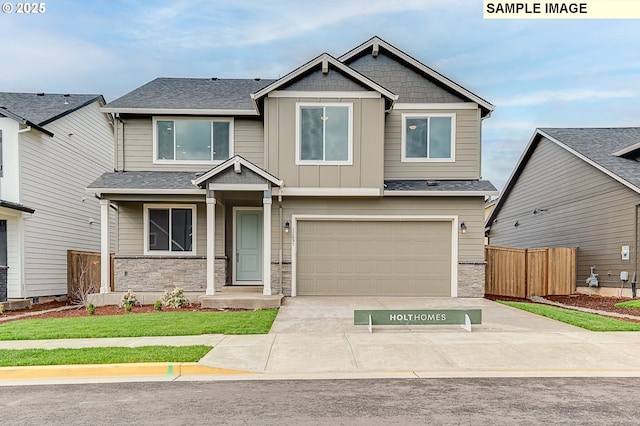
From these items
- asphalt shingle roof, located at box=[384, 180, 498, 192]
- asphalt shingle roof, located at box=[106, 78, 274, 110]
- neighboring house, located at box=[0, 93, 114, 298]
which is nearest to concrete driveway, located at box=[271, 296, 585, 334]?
asphalt shingle roof, located at box=[384, 180, 498, 192]

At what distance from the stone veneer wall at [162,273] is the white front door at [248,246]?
735mm

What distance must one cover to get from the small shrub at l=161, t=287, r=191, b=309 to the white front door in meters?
2.45

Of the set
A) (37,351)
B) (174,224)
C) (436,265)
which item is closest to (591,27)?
(436,265)

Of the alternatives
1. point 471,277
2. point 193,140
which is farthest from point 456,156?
point 193,140

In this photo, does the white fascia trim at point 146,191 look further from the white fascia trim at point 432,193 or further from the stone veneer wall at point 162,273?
the white fascia trim at point 432,193

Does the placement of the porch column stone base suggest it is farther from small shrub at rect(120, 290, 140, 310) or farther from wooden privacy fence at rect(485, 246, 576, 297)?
wooden privacy fence at rect(485, 246, 576, 297)

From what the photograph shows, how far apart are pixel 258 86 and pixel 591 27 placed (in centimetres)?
1341

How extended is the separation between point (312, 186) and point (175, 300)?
5012 mm

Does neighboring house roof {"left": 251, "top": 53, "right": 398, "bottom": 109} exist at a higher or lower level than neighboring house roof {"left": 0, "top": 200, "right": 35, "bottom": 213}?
higher

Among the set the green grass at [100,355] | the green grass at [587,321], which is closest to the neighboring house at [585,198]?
the green grass at [587,321]

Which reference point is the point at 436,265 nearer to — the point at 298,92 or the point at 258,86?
the point at 298,92

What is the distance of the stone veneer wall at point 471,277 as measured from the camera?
48.4 feet

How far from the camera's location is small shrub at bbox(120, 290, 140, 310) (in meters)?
13.4

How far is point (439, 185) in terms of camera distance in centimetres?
1492
